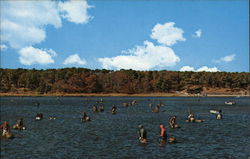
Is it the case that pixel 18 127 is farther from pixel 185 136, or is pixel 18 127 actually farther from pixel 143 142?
pixel 185 136

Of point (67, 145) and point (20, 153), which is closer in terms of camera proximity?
point (20, 153)

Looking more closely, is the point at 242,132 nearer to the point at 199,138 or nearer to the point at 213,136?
the point at 213,136

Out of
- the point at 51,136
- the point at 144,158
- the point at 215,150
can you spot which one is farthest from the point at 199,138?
the point at 51,136

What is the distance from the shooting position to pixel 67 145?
38750 mm

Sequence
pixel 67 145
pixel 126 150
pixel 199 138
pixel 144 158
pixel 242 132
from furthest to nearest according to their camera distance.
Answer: pixel 242 132 → pixel 199 138 → pixel 67 145 → pixel 126 150 → pixel 144 158

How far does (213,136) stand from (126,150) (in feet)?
54.1

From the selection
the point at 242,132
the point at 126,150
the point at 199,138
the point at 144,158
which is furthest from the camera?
the point at 242,132

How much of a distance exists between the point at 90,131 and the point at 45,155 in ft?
61.9

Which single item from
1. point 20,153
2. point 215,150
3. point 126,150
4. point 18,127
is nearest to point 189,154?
point 215,150

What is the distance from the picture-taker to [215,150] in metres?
36.1

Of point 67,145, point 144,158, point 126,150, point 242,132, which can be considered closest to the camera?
point 144,158

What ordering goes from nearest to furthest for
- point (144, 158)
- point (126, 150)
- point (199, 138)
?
point (144, 158) → point (126, 150) → point (199, 138)

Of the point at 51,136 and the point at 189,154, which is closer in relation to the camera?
the point at 189,154

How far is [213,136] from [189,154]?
14.1 metres
